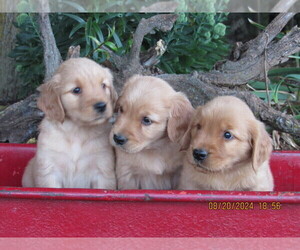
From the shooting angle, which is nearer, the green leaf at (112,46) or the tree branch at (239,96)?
the tree branch at (239,96)

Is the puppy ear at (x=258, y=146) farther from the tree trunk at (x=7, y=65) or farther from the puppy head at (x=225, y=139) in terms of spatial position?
the tree trunk at (x=7, y=65)

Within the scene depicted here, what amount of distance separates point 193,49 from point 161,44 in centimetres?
112

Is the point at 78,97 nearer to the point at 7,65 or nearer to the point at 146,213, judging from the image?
the point at 146,213

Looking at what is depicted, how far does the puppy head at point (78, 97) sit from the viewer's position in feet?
9.56

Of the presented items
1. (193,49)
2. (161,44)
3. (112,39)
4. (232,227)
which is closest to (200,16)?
(193,49)

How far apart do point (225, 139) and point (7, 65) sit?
330cm

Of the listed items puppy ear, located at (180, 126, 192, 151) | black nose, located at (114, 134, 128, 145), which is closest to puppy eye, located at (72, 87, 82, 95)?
black nose, located at (114, 134, 128, 145)

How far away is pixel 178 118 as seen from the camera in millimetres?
2982

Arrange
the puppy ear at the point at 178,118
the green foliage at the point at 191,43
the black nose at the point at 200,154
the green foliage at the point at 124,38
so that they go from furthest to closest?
the green foliage at the point at 191,43 → the green foliage at the point at 124,38 → the puppy ear at the point at 178,118 → the black nose at the point at 200,154

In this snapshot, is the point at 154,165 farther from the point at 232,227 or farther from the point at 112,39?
the point at 112,39

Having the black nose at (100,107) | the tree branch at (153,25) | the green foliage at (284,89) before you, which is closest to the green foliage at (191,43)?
the green foliage at (284,89)

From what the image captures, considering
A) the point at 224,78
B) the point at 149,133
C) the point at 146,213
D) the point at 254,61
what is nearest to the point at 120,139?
the point at 149,133

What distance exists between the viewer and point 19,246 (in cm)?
246
